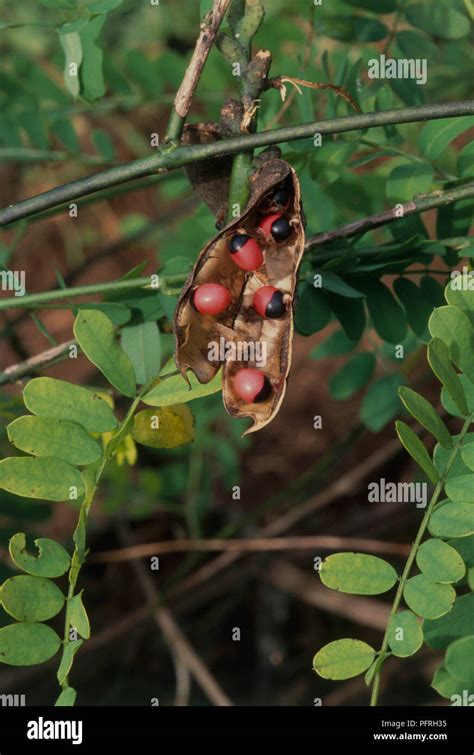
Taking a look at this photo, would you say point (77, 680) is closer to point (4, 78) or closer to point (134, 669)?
point (134, 669)

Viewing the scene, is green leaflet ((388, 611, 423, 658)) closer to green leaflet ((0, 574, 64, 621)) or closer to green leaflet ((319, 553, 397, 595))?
green leaflet ((319, 553, 397, 595))

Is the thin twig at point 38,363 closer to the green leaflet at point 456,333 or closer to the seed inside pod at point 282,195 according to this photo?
the seed inside pod at point 282,195

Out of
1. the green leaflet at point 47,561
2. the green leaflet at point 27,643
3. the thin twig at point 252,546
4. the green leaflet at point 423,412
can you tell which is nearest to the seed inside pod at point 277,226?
the green leaflet at point 423,412

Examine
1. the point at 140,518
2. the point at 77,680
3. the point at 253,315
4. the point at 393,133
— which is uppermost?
the point at 393,133

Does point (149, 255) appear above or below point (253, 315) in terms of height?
above

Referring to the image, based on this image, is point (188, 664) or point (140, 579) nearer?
point (188, 664)
